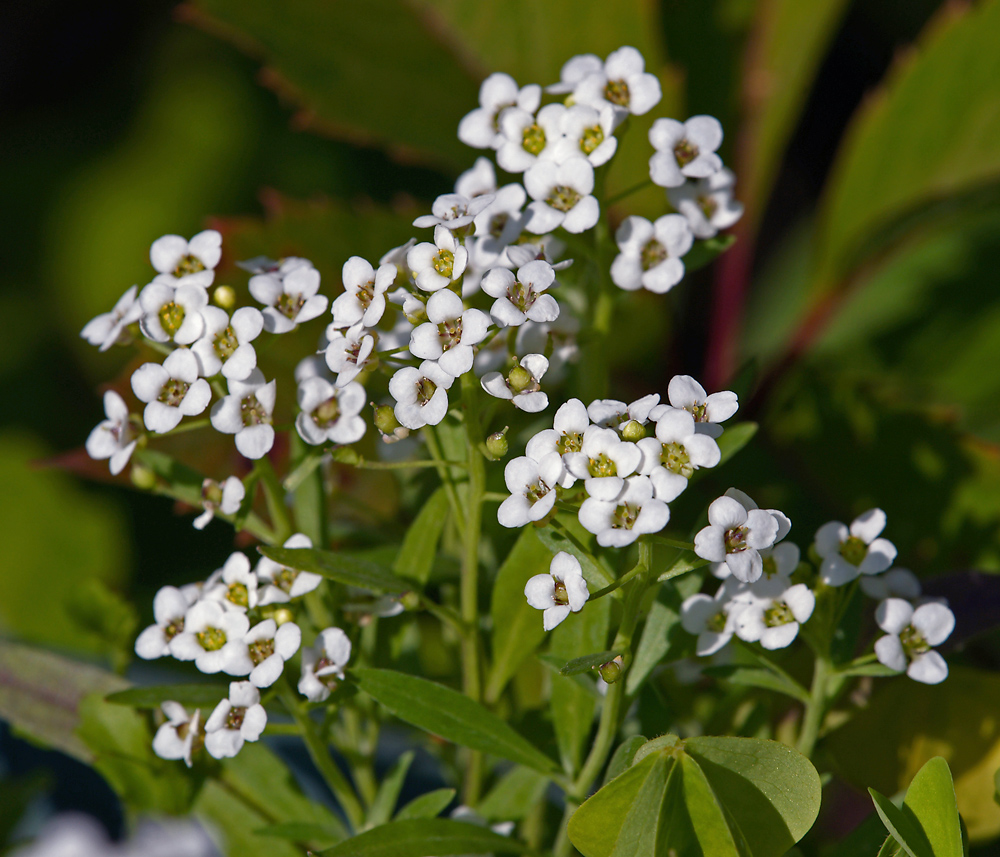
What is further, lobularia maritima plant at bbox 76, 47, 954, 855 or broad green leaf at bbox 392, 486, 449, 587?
broad green leaf at bbox 392, 486, 449, 587

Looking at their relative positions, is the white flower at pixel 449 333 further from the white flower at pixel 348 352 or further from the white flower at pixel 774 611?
the white flower at pixel 774 611

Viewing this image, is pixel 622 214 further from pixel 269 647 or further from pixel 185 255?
pixel 269 647

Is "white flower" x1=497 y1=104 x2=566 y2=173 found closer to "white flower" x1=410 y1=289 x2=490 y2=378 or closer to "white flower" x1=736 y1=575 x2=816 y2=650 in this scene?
"white flower" x1=410 y1=289 x2=490 y2=378

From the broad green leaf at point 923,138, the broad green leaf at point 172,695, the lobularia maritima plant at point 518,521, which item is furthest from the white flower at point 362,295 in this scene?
the broad green leaf at point 923,138

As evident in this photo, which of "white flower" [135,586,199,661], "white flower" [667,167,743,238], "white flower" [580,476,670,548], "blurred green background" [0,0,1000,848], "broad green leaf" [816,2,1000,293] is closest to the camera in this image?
"white flower" [580,476,670,548]

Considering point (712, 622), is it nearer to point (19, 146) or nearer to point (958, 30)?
point (958, 30)

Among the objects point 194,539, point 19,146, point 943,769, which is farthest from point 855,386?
point 19,146

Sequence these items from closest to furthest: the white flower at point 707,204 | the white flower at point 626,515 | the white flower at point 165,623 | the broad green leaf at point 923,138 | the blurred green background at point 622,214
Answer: the white flower at point 626,515 < the white flower at point 165,623 < the white flower at point 707,204 < the blurred green background at point 622,214 < the broad green leaf at point 923,138

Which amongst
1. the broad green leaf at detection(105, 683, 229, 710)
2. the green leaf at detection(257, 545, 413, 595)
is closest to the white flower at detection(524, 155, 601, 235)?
the green leaf at detection(257, 545, 413, 595)
